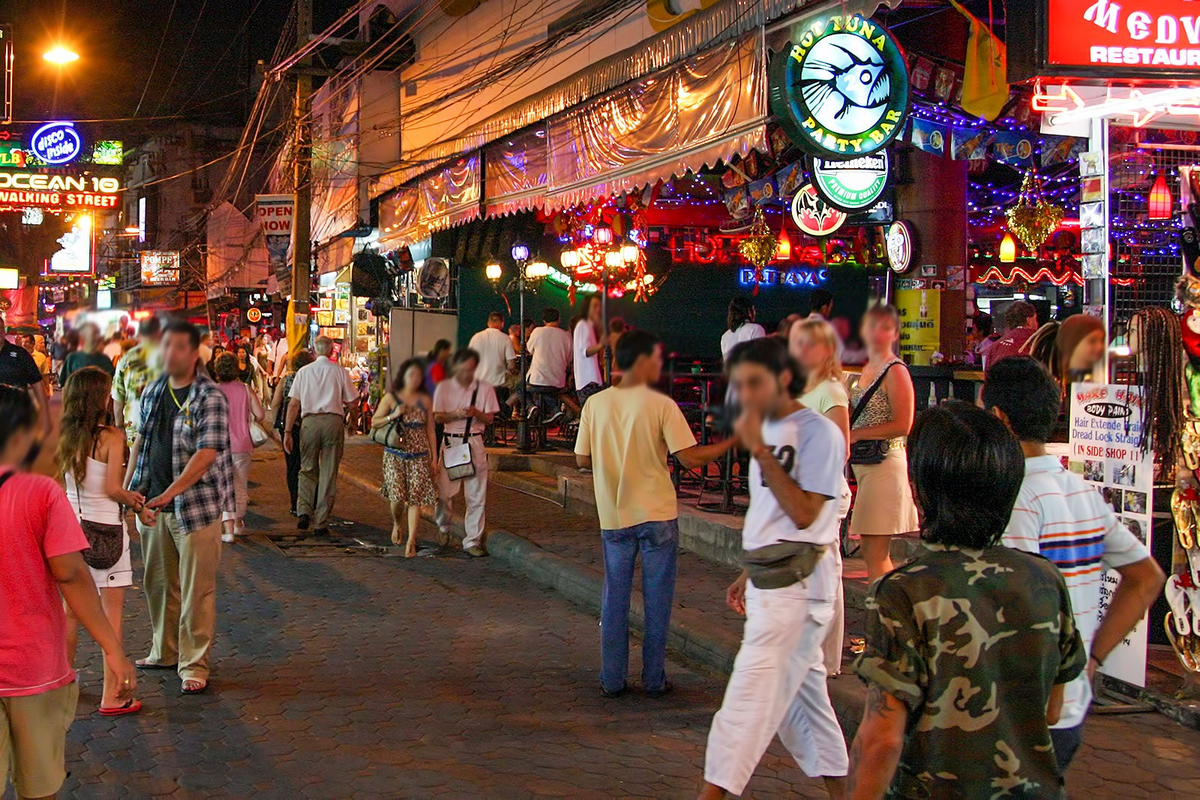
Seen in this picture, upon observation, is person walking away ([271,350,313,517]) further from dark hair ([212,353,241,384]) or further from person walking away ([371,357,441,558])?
person walking away ([371,357,441,558])

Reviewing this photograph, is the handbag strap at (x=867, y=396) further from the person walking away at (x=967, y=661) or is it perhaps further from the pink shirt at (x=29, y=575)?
the pink shirt at (x=29, y=575)

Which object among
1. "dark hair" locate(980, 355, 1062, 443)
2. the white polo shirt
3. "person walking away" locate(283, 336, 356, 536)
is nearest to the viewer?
"dark hair" locate(980, 355, 1062, 443)

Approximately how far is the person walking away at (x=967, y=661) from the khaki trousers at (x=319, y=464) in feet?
28.6

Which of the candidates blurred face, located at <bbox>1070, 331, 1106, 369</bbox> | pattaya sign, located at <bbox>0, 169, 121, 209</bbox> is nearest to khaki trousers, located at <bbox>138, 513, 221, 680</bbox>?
blurred face, located at <bbox>1070, 331, 1106, 369</bbox>

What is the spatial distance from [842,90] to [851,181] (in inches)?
75.1

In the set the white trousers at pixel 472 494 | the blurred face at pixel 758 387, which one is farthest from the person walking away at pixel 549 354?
the blurred face at pixel 758 387

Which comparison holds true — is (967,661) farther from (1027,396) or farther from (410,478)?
(410,478)

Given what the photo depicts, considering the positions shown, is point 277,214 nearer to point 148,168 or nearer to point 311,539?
point 311,539

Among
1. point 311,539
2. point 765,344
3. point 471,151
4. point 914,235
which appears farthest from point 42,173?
point 765,344

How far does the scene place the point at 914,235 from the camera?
556 inches

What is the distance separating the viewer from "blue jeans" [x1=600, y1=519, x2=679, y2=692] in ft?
20.3

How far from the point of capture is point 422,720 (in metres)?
5.77

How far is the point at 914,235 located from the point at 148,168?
35.5 meters

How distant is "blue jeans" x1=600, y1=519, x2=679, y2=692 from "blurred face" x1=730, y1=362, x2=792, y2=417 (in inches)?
161
